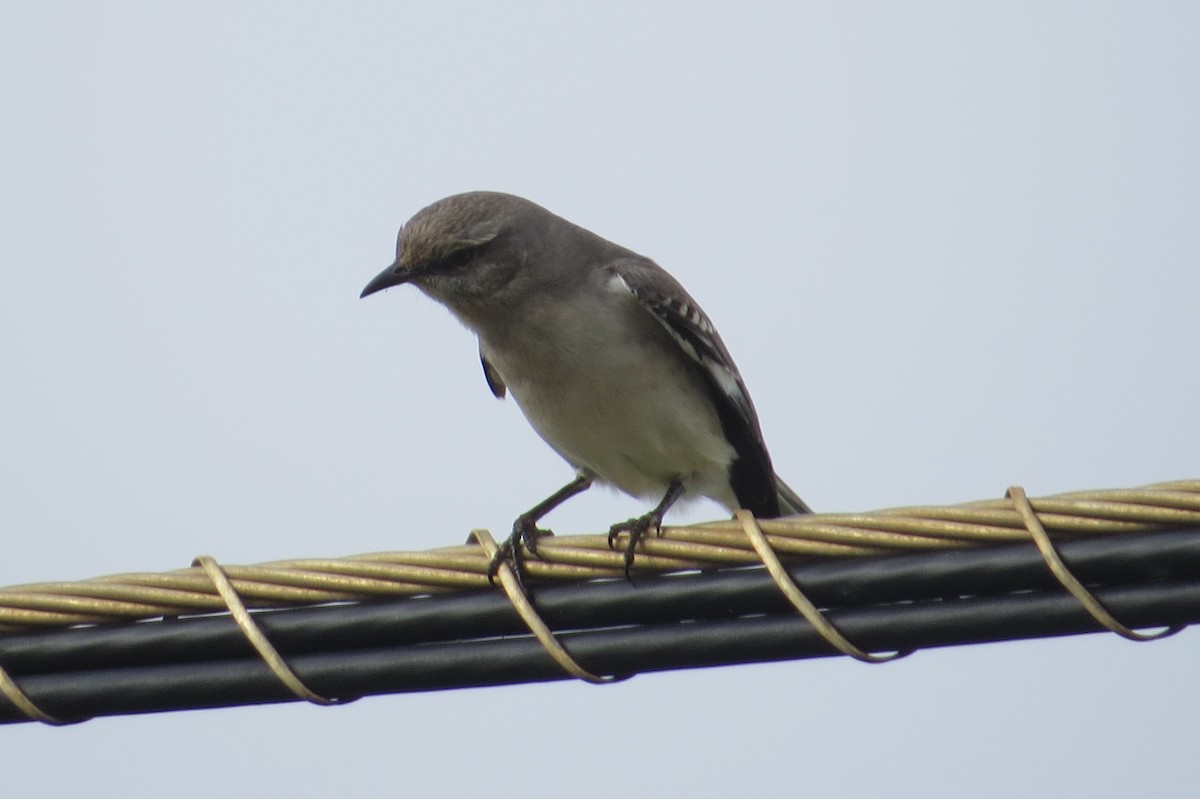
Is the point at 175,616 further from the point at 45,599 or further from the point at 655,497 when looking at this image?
the point at 655,497

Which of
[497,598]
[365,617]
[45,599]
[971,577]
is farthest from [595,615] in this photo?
[45,599]

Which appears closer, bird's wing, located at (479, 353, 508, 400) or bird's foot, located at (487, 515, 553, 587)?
bird's foot, located at (487, 515, 553, 587)

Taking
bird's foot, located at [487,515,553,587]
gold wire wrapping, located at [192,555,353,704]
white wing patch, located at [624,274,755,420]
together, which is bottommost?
gold wire wrapping, located at [192,555,353,704]

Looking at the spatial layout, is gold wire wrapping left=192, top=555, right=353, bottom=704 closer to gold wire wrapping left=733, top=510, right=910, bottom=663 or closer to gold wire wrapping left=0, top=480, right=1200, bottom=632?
gold wire wrapping left=0, top=480, right=1200, bottom=632

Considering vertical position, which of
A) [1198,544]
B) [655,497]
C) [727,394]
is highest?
[727,394]

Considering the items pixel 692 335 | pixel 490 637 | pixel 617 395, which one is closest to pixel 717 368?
pixel 692 335

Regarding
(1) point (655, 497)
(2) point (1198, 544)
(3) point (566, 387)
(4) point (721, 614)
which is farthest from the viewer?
(1) point (655, 497)

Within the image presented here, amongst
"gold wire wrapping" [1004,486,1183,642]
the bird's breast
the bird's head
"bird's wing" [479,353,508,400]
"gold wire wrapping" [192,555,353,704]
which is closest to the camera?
"gold wire wrapping" [1004,486,1183,642]

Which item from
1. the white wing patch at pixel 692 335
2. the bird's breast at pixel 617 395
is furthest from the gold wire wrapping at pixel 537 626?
the white wing patch at pixel 692 335

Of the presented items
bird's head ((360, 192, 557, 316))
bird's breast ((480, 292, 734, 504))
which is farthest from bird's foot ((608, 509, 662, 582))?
bird's head ((360, 192, 557, 316))
